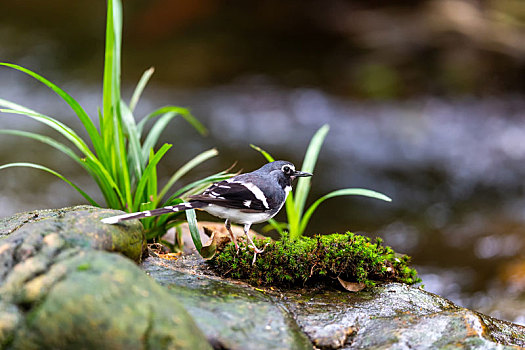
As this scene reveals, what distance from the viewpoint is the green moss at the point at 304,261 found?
11.5 feet

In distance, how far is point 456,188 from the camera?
952 centimetres

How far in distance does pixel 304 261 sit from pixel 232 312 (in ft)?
2.99

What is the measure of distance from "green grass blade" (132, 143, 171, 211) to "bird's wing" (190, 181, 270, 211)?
0.68 m

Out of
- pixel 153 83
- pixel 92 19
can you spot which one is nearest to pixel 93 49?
pixel 92 19

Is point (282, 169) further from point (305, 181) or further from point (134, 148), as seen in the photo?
point (134, 148)

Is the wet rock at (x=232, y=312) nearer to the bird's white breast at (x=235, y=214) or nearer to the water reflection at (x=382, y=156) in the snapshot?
the bird's white breast at (x=235, y=214)

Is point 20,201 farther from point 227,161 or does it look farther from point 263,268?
point 263,268

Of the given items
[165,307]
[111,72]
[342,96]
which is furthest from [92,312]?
[342,96]

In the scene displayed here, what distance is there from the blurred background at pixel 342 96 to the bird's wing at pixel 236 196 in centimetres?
457

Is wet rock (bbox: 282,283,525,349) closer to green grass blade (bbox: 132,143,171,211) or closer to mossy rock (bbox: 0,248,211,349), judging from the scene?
mossy rock (bbox: 0,248,211,349)

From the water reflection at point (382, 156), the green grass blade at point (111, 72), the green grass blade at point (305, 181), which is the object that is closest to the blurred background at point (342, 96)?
the water reflection at point (382, 156)

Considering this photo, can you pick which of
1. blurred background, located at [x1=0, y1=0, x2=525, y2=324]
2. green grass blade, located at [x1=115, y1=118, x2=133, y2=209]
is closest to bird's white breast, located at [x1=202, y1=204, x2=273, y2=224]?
green grass blade, located at [x1=115, y1=118, x2=133, y2=209]

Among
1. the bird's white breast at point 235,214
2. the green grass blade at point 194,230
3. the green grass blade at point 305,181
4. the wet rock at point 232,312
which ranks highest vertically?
the green grass blade at point 305,181

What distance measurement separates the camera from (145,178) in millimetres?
Answer: 4070
